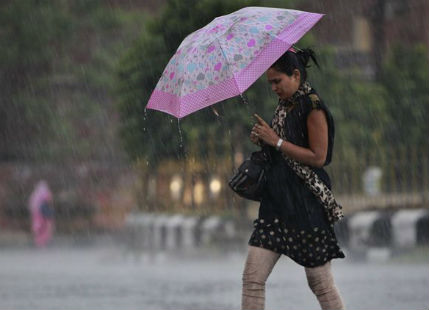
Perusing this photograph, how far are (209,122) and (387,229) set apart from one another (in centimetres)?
352

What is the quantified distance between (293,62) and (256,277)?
1.04m

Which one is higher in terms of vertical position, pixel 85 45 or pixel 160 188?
pixel 85 45

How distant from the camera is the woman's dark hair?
18.0ft

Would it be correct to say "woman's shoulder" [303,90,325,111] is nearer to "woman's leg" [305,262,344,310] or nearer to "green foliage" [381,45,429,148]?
"woman's leg" [305,262,344,310]

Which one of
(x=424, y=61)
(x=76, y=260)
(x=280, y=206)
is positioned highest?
(x=424, y=61)

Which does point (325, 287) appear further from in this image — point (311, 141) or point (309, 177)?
point (311, 141)

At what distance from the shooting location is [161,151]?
20.3 metres

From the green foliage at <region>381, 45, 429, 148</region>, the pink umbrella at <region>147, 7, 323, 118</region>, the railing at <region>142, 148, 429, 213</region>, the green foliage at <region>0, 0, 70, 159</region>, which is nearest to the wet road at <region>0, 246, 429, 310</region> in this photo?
the railing at <region>142, 148, 429, 213</region>

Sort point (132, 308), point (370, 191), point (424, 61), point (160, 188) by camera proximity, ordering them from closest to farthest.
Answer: point (132, 308) < point (370, 191) < point (160, 188) < point (424, 61)

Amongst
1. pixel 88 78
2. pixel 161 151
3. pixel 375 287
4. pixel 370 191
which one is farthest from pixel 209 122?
pixel 88 78

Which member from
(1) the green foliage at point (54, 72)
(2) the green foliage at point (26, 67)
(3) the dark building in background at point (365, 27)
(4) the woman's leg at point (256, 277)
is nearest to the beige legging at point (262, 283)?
(4) the woman's leg at point (256, 277)

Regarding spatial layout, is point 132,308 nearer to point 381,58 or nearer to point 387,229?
point 387,229

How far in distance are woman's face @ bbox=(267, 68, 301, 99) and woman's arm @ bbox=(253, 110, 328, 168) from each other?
6.3 inches

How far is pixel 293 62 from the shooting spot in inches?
217
